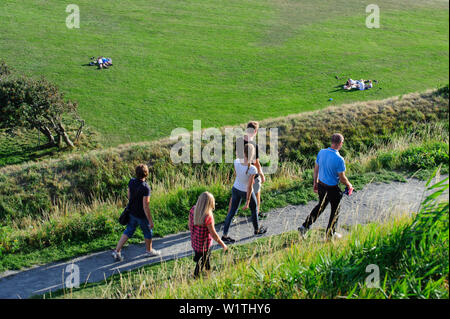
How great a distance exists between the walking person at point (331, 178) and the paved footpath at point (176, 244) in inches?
14.7

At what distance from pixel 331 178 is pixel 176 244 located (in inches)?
132

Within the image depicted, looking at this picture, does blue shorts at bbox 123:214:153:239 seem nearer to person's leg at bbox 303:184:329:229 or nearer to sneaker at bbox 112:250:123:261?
sneaker at bbox 112:250:123:261

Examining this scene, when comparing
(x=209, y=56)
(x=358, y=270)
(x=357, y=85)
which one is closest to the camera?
(x=358, y=270)

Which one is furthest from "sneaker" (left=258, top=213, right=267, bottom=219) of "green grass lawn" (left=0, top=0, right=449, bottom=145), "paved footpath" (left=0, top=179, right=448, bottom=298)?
"green grass lawn" (left=0, top=0, right=449, bottom=145)

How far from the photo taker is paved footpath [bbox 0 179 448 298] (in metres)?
7.16

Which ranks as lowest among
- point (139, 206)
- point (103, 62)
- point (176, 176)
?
point (176, 176)

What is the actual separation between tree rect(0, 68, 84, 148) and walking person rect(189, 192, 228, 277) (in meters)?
15.4

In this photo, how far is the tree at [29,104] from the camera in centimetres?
1902

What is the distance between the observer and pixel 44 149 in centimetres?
2062

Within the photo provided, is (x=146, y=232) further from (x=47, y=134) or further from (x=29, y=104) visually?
(x=47, y=134)

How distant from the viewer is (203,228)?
6.47 m

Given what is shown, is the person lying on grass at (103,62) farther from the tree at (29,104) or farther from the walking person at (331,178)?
the walking person at (331,178)

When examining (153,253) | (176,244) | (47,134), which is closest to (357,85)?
(47,134)
